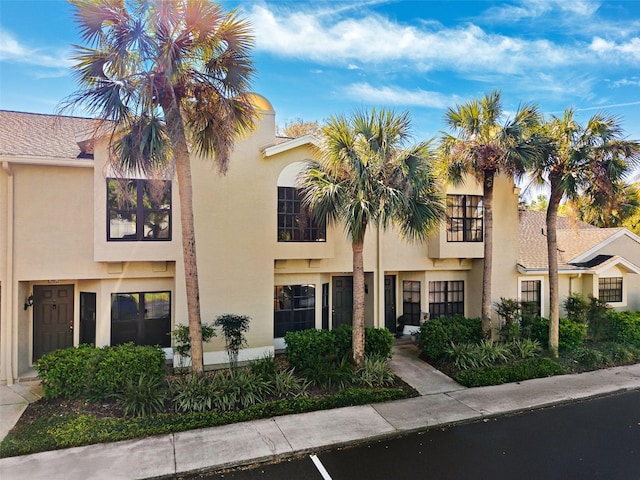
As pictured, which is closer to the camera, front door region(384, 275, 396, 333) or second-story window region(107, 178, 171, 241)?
second-story window region(107, 178, 171, 241)

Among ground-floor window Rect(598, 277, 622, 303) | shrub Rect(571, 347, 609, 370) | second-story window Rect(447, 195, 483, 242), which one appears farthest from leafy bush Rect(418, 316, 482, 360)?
ground-floor window Rect(598, 277, 622, 303)

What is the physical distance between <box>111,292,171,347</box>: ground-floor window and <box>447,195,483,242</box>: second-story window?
10.1m

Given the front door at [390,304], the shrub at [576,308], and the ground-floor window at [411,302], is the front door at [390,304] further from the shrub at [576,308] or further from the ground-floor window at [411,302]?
the shrub at [576,308]

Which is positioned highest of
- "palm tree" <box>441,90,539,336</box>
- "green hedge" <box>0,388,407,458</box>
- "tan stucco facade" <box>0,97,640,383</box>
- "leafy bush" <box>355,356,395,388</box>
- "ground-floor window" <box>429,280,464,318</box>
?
"palm tree" <box>441,90,539,336</box>

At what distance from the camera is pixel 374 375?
9914 mm

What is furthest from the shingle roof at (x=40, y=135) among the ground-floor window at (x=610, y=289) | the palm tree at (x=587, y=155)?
the ground-floor window at (x=610, y=289)

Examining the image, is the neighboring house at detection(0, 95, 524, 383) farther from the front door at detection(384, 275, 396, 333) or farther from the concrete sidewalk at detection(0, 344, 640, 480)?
the concrete sidewalk at detection(0, 344, 640, 480)

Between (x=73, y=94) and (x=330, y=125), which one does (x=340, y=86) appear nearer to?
(x=330, y=125)

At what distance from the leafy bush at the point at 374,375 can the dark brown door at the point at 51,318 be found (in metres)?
8.89

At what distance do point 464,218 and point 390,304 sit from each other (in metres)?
4.42

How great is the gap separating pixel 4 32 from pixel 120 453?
9.23m

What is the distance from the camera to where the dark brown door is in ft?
36.6

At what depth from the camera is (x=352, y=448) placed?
711 cm

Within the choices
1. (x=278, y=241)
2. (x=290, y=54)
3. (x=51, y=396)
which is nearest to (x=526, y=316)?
(x=278, y=241)
